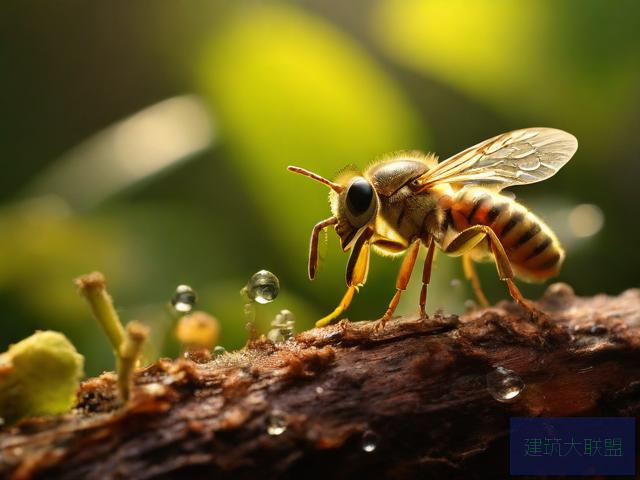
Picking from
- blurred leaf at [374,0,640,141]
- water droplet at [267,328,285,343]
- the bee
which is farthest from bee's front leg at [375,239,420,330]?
blurred leaf at [374,0,640,141]

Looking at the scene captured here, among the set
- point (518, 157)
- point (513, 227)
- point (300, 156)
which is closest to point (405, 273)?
point (513, 227)

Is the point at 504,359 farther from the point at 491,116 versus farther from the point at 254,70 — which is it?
the point at 491,116

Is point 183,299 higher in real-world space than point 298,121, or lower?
lower

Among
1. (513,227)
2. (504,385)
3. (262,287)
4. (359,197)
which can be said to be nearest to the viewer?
(504,385)

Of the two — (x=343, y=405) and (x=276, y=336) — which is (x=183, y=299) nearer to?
(x=276, y=336)

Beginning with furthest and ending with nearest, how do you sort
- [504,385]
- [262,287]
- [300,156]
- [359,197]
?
1. [300,156]
2. [359,197]
3. [262,287]
4. [504,385]

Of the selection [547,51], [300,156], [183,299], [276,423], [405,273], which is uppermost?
[547,51]

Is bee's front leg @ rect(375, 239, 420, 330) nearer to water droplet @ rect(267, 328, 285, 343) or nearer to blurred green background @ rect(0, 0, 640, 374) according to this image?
water droplet @ rect(267, 328, 285, 343)
